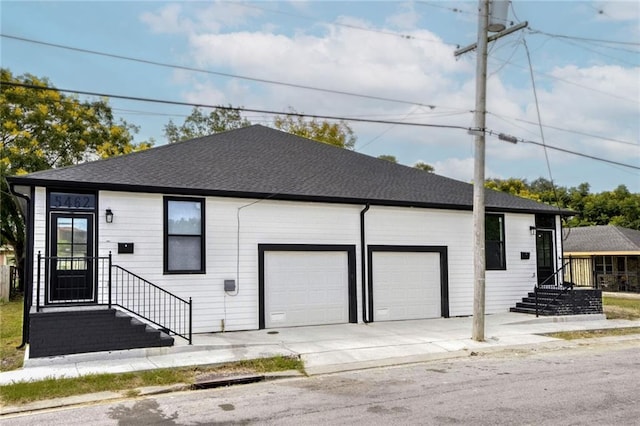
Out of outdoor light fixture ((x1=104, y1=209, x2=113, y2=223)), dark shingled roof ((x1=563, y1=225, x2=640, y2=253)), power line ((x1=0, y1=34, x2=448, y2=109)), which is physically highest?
power line ((x1=0, y1=34, x2=448, y2=109))

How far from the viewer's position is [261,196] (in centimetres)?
1256

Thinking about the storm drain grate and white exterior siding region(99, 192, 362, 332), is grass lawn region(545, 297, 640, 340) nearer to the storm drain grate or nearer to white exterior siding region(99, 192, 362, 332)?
white exterior siding region(99, 192, 362, 332)

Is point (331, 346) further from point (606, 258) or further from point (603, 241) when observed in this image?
point (606, 258)

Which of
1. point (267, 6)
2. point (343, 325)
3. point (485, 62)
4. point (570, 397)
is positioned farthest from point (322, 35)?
point (570, 397)

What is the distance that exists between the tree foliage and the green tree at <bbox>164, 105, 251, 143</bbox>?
18.1 meters

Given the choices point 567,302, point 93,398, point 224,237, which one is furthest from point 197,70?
point 567,302

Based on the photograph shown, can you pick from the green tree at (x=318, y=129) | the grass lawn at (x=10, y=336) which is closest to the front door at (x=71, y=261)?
the grass lawn at (x=10, y=336)

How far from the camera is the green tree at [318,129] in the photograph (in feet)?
118

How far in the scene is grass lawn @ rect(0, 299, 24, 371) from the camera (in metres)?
9.05

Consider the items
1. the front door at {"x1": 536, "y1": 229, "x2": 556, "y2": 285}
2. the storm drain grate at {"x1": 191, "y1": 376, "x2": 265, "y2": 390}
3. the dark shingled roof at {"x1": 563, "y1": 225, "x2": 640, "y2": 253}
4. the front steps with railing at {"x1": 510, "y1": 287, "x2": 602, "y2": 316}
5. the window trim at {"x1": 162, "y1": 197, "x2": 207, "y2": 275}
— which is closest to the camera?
the storm drain grate at {"x1": 191, "y1": 376, "x2": 265, "y2": 390}

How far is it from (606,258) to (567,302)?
585 inches

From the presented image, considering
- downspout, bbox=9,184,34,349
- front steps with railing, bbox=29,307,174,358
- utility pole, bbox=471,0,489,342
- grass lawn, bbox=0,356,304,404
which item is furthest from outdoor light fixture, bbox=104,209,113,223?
utility pole, bbox=471,0,489,342

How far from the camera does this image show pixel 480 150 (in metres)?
11.6

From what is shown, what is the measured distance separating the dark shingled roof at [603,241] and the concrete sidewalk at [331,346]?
39.7 ft
